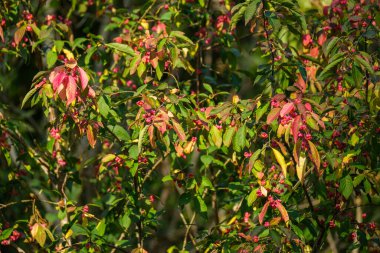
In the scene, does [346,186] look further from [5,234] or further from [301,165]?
[5,234]

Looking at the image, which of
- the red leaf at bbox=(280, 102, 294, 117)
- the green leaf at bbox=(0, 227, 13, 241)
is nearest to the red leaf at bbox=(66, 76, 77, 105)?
the red leaf at bbox=(280, 102, 294, 117)

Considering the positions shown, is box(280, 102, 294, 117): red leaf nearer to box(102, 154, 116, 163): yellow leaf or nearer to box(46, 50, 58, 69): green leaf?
box(102, 154, 116, 163): yellow leaf

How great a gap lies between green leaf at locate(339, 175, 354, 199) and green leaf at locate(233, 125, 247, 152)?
1.68 feet

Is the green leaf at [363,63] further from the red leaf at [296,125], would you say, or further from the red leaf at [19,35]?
the red leaf at [19,35]

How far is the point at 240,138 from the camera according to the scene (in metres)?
2.79

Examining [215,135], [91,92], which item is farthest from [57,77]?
[215,135]

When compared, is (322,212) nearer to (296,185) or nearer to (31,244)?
(296,185)

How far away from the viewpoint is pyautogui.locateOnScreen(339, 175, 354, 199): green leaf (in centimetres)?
290

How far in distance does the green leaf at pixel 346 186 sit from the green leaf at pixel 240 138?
511 millimetres

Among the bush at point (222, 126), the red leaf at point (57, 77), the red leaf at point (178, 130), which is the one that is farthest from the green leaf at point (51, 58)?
the red leaf at point (178, 130)

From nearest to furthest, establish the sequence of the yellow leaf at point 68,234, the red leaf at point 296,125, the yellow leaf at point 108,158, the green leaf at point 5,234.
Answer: the red leaf at point 296,125
the yellow leaf at point 108,158
the green leaf at point 5,234
the yellow leaf at point 68,234

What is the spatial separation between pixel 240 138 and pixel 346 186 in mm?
550

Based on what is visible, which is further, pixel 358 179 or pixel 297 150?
pixel 358 179

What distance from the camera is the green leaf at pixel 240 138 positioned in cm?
278
